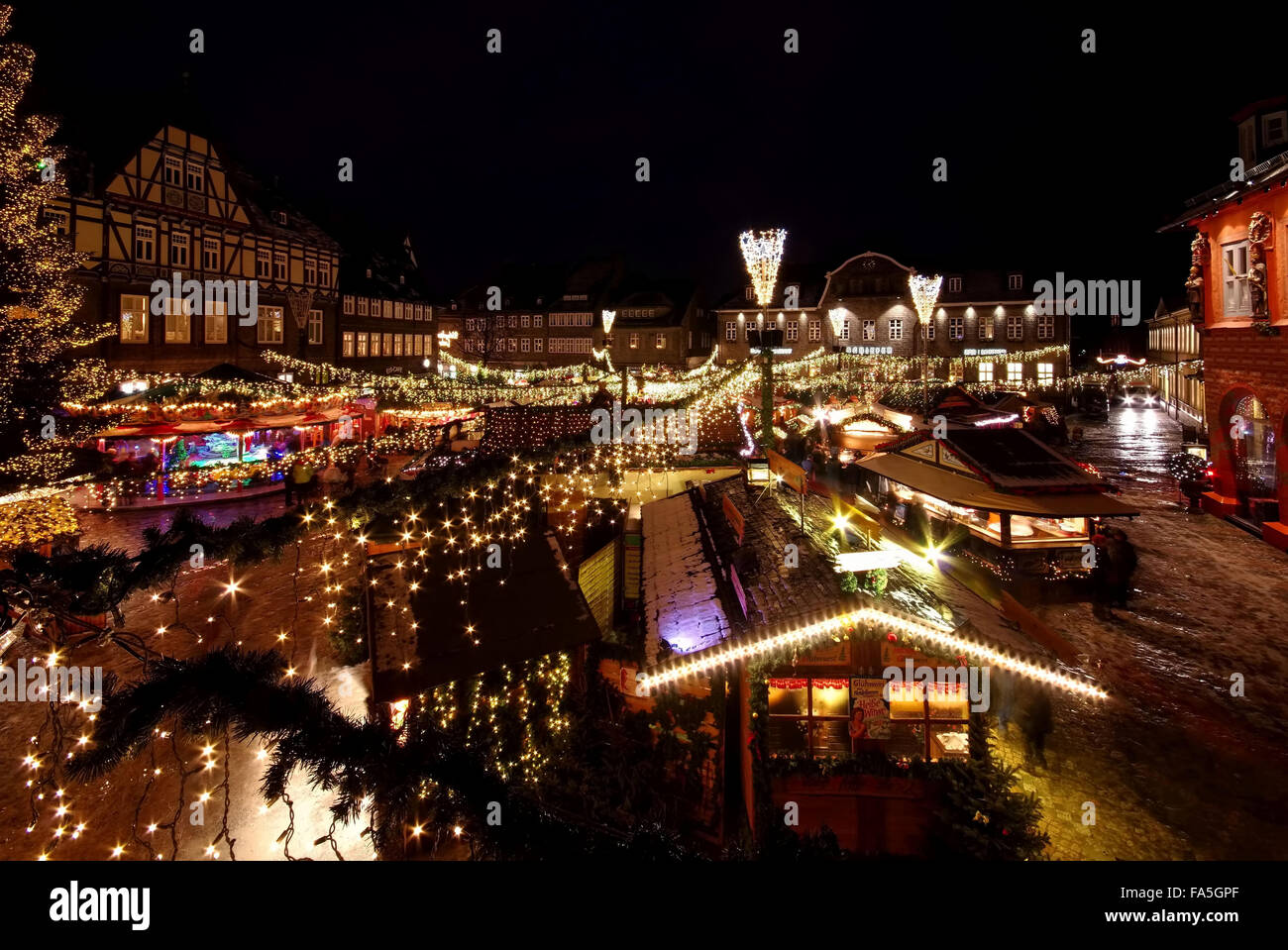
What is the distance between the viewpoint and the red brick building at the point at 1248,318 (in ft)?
43.0

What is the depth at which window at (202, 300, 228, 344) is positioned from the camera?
25484 millimetres

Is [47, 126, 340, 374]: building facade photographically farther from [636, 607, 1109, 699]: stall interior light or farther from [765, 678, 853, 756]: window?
[765, 678, 853, 756]: window

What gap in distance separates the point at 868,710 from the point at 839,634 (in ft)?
3.17

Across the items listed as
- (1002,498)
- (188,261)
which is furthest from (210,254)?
(1002,498)

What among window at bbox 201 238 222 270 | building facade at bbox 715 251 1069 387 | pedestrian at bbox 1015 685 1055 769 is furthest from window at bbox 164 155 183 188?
building facade at bbox 715 251 1069 387

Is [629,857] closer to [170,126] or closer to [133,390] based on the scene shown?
[133,390]

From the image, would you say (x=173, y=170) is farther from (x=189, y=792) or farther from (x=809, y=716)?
(x=809, y=716)

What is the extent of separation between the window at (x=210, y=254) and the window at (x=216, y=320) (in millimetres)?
1605

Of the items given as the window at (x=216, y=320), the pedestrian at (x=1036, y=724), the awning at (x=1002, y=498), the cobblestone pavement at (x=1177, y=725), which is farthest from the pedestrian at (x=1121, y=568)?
the window at (x=216, y=320)

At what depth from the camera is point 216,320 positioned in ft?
85.1

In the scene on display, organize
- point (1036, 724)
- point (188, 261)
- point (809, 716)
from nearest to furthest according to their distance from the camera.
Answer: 1. point (809, 716)
2. point (1036, 724)
3. point (188, 261)

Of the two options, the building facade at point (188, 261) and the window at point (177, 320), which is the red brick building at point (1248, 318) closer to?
the building facade at point (188, 261)

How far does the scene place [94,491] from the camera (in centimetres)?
1595

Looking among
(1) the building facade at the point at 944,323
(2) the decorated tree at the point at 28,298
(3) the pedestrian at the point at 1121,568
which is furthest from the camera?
(1) the building facade at the point at 944,323
